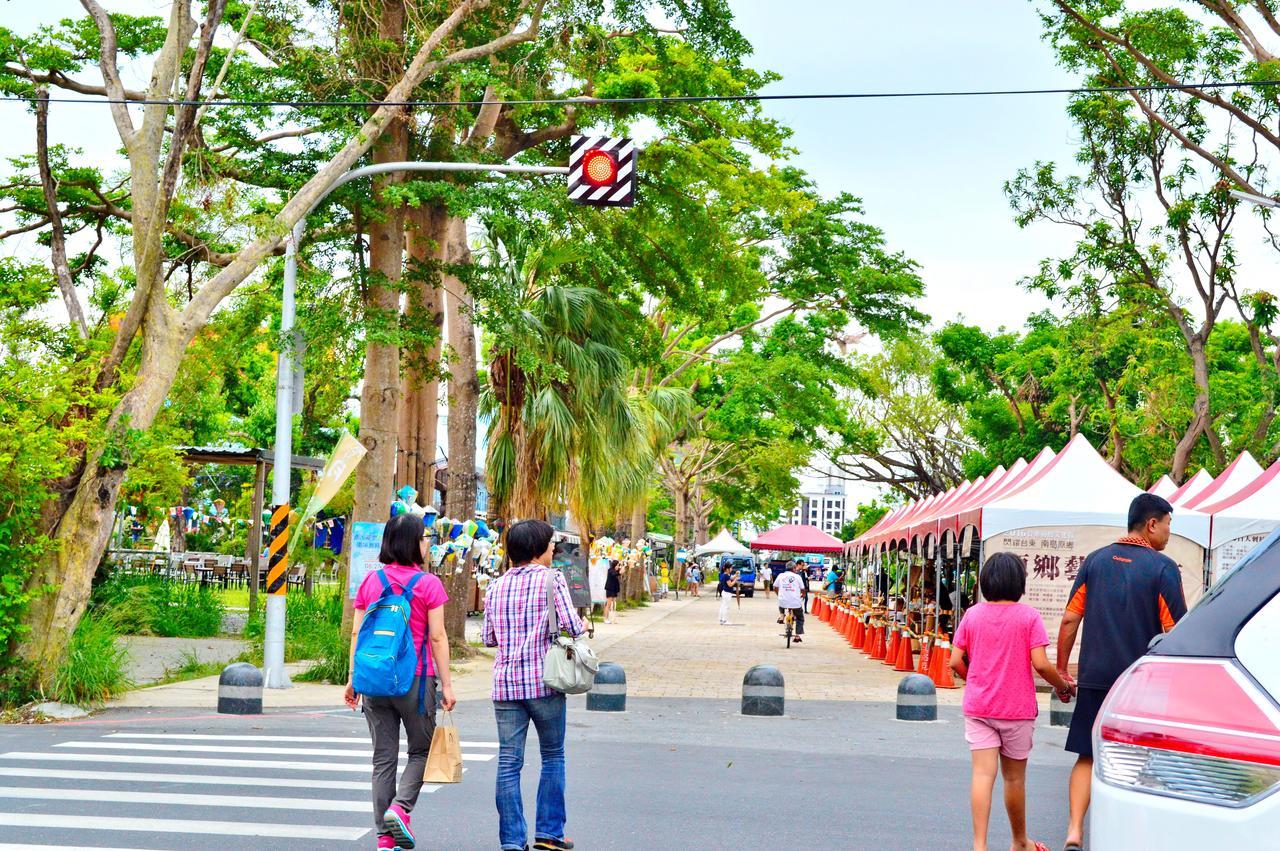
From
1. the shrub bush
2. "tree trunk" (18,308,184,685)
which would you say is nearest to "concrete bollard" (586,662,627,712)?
"tree trunk" (18,308,184,685)

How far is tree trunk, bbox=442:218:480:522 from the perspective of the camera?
20986mm

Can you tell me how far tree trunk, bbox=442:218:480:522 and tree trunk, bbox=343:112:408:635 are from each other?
8.97 ft

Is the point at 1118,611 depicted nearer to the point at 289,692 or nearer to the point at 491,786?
the point at 491,786

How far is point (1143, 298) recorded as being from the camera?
85.4 ft

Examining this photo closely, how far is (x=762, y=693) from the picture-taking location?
1452 centimetres

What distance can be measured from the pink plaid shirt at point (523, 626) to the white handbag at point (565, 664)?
3 centimetres

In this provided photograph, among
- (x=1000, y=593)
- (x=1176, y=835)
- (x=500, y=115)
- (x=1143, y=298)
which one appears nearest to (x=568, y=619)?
(x=1000, y=593)

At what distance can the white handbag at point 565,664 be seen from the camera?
6719 mm

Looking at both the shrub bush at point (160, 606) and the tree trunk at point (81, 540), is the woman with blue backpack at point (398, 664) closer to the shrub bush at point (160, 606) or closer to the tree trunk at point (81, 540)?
the tree trunk at point (81, 540)

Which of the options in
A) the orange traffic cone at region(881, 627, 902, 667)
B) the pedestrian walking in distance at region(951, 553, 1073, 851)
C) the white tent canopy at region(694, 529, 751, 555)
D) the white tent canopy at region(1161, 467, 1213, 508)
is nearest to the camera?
the pedestrian walking in distance at region(951, 553, 1073, 851)

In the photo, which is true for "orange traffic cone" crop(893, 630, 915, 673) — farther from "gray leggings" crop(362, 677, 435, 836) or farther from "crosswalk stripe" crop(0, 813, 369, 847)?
"gray leggings" crop(362, 677, 435, 836)

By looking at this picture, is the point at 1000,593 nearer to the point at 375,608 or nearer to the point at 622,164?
the point at 375,608

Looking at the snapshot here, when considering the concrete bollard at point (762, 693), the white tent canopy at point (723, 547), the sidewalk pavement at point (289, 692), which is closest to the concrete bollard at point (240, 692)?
the sidewalk pavement at point (289, 692)

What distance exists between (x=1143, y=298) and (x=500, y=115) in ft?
42.9
